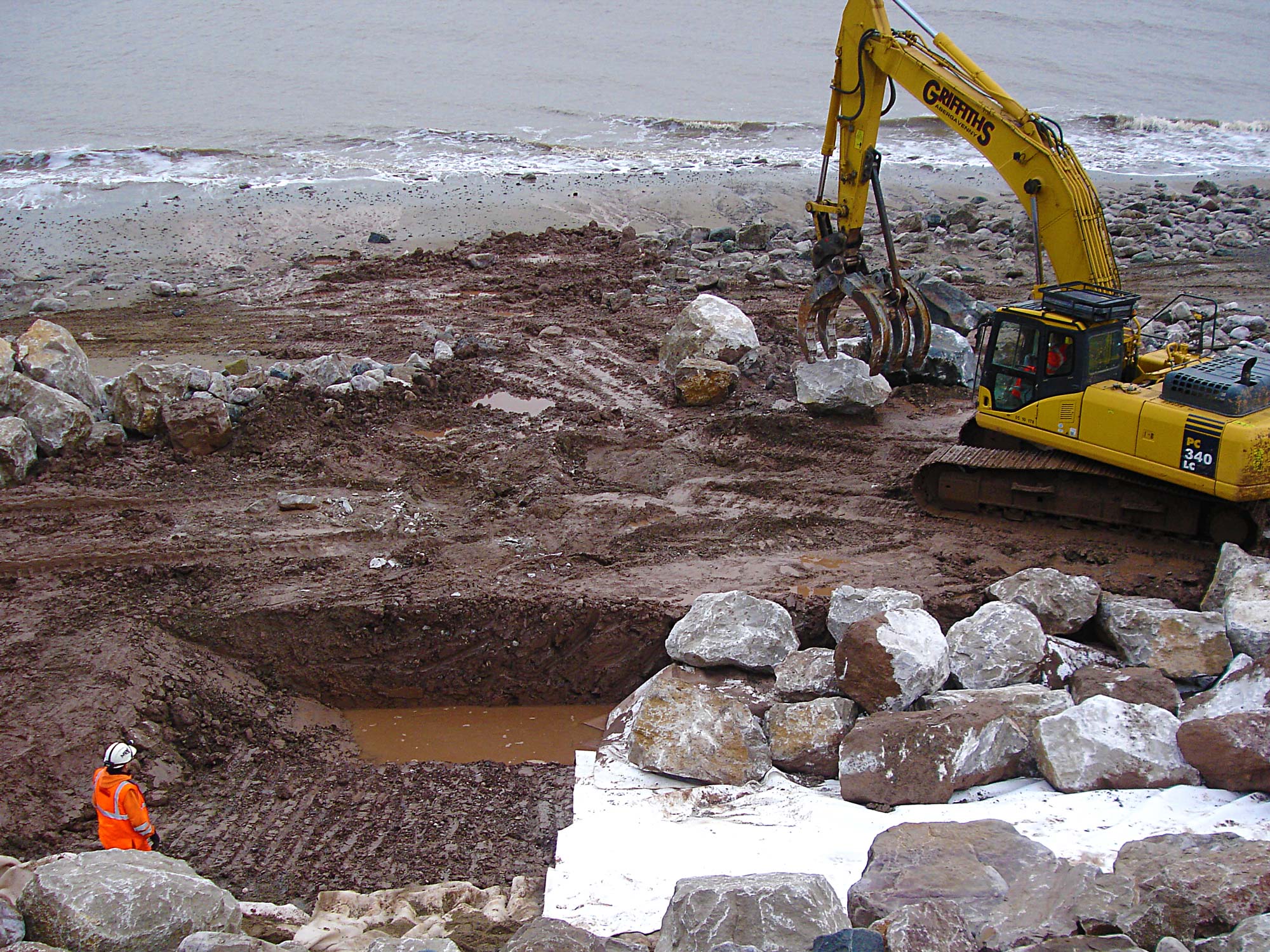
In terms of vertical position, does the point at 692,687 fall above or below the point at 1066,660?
below

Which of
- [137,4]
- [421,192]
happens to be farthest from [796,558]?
[137,4]

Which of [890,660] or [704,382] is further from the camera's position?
[704,382]

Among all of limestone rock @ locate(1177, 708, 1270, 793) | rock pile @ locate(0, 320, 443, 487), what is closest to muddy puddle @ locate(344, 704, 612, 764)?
limestone rock @ locate(1177, 708, 1270, 793)

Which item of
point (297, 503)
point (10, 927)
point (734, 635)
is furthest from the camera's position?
point (297, 503)

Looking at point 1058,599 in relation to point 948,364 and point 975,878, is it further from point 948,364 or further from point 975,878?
point 948,364

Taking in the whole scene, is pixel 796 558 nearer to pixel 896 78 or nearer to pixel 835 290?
pixel 835 290

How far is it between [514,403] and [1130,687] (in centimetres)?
729

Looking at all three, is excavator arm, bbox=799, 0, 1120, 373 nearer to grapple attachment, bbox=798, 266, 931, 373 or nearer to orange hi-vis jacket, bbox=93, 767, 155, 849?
grapple attachment, bbox=798, 266, 931, 373

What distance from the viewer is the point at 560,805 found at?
263 inches

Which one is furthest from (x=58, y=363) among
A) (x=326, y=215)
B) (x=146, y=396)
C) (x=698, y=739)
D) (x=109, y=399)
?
(x=326, y=215)

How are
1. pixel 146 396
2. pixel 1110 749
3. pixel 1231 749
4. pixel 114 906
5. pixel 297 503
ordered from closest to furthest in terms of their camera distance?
1. pixel 114 906
2. pixel 1231 749
3. pixel 1110 749
4. pixel 297 503
5. pixel 146 396

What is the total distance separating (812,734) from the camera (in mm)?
6633

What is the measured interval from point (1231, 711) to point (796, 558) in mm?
3553

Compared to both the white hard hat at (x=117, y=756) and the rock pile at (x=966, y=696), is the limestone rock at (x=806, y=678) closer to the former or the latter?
the rock pile at (x=966, y=696)
